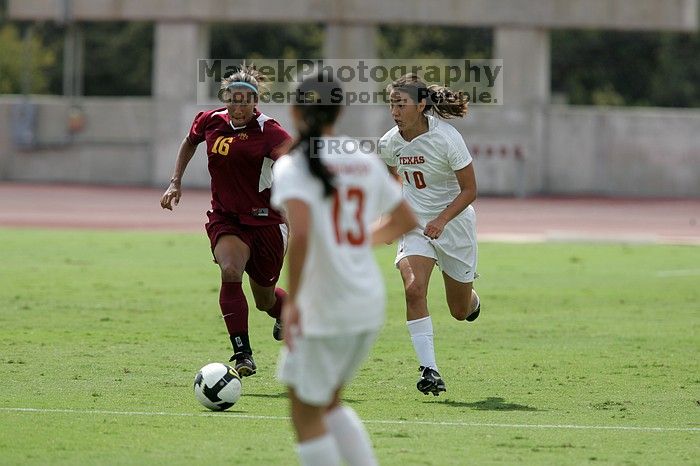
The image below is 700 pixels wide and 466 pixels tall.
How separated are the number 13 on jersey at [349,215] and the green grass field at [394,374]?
198 cm

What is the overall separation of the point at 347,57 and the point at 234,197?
27.3 metres

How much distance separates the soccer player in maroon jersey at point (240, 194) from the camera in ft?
32.2

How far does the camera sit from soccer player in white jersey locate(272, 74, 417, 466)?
17.6 feet

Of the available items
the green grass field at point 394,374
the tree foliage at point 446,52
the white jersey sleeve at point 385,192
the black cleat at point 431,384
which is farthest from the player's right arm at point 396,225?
the tree foliage at point 446,52

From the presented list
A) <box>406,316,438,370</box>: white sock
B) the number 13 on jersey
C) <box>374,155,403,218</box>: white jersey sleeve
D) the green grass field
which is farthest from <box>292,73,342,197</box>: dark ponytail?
<box>406,316,438,370</box>: white sock

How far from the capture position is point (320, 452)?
5398 mm

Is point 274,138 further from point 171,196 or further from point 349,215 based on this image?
point 349,215

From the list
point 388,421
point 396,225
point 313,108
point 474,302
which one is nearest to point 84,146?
point 474,302

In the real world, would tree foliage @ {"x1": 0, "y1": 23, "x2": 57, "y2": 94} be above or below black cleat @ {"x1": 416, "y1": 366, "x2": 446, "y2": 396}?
above

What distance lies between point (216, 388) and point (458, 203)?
2.33m

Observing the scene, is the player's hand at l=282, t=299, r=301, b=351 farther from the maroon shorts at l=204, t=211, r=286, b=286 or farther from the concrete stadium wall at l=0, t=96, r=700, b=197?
the concrete stadium wall at l=0, t=96, r=700, b=197

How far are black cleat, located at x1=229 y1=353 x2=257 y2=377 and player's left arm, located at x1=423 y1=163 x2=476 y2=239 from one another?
159 centimetres

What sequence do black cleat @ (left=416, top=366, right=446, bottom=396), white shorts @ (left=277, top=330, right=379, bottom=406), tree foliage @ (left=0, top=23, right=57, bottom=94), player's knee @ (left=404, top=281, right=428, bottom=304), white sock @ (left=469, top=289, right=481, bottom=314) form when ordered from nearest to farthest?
1. white shorts @ (left=277, top=330, right=379, bottom=406)
2. black cleat @ (left=416, top=366, right=446, bottom=396)
3. player's knee @ (left=404, top=281, right=428, bottom=304)
4. white sock @ (left=469, top=289, right=481, bottom=314)
5. tree foliage @ (left=0, top=23, right=57, bottom=94)

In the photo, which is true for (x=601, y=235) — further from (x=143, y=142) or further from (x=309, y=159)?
(x=309, y=159)
